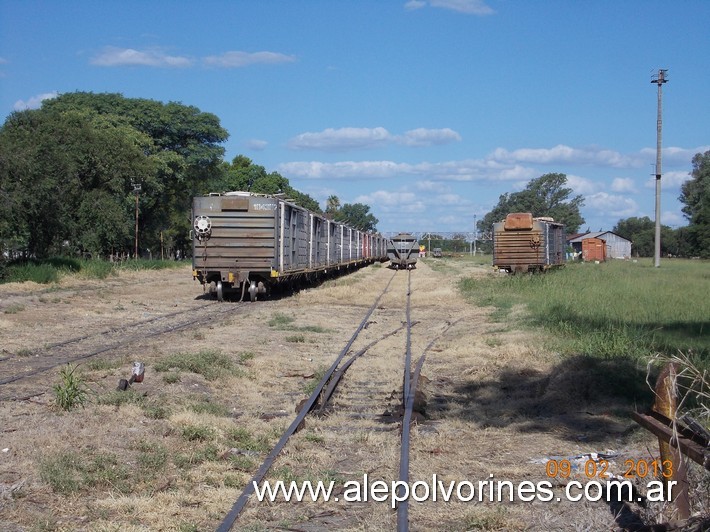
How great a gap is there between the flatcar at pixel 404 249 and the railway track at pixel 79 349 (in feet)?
130

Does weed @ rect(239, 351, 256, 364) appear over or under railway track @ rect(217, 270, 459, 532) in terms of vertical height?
over

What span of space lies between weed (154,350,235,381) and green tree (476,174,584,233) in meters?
113

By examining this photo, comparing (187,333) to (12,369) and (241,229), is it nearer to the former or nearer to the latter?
(12,369)

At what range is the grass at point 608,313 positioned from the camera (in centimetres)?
1238

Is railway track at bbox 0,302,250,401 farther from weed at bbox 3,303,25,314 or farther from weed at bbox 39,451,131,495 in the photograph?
weed at bbox 3,303,25,314

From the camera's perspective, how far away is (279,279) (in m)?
25.0

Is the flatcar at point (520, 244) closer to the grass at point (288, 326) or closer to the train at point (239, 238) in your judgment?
the train at point (239, 238)

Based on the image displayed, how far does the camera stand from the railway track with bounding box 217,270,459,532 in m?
6.42

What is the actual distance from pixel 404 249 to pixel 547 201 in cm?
7300

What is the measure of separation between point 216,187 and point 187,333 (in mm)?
60388

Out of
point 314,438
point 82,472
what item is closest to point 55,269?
point 314,438

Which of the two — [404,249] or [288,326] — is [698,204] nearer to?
[404,249]

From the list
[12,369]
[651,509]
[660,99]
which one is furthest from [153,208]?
[651,509]
